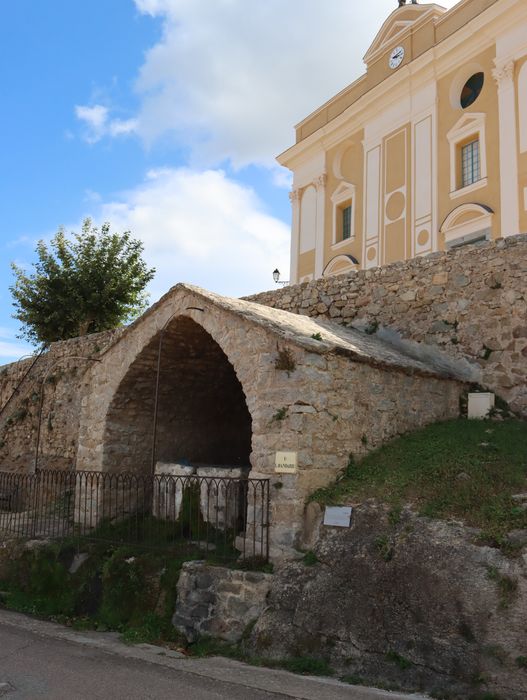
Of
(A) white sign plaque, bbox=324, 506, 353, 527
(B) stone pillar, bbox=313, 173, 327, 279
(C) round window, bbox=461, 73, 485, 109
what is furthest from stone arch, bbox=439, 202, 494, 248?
(A) white sign plaque, bbox=324, 506, 353, 527

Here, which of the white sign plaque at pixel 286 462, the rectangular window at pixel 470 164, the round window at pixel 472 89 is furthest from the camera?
the round window at pixel 472 89

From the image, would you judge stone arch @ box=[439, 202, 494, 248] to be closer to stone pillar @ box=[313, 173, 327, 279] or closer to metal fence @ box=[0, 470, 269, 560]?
stone pillar @ box=[313, 173, 327, 279]

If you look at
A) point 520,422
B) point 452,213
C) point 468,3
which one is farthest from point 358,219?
point 520,422

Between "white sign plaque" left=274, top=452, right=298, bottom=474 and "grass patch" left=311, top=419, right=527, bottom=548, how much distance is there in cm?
39

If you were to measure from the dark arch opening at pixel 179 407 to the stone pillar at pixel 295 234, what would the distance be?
1146cm

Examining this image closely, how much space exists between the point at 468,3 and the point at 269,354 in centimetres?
1516

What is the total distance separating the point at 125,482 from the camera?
9.48m

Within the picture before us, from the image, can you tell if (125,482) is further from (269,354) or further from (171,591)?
(269,354)

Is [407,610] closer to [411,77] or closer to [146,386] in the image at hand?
[146,386]

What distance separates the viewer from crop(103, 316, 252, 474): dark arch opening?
30.0 ft

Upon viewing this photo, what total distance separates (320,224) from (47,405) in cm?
1144

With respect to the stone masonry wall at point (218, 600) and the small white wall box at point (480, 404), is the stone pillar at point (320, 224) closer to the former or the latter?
the small white wall box at point (480, 404)

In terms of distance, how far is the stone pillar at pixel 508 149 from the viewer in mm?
14812

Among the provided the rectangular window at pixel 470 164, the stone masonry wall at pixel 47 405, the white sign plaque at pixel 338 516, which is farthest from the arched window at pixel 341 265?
the white sign plaque at pixel 338 516
